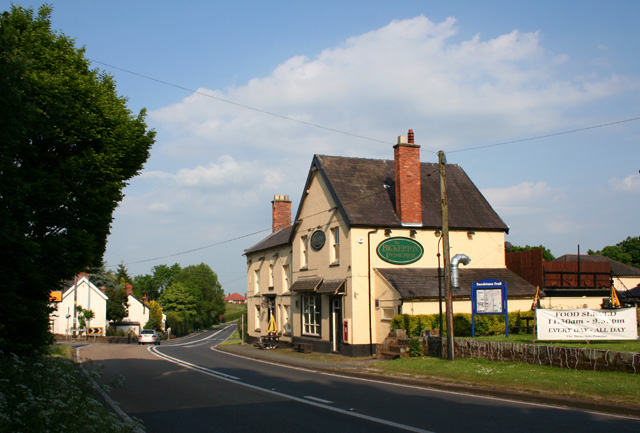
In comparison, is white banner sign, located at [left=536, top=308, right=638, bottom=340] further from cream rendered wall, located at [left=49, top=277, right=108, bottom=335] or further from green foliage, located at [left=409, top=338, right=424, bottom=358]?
cream rendered wall, located at [left=49, top=277, right=108, bottom=335]

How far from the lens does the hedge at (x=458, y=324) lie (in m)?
23.8

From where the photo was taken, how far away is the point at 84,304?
64625mm

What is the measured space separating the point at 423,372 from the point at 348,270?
10.6 m

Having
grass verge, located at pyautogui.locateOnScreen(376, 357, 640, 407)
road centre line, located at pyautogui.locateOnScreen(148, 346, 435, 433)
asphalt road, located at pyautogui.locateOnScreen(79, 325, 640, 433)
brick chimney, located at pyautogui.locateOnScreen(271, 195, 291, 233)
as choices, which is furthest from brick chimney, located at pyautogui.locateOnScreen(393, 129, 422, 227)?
brick chimney, located at pyautogui.locateOnScreen(271, 195, 291, 233)

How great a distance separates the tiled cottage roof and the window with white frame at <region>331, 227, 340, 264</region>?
1740 millimetres

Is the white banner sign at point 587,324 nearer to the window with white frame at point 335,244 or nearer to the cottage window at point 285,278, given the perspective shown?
the window with white frame at point 335,244

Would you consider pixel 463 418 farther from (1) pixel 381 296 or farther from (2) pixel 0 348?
(1) pixel 381 296

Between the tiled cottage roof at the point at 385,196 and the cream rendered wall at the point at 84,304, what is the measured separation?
145ft

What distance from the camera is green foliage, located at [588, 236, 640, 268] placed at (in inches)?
3108

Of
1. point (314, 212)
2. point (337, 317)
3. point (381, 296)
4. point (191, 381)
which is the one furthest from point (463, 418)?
point (314, 212)

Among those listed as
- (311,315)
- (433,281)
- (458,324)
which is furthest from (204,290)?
(458,324)

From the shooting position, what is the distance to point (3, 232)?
8164 millimetres

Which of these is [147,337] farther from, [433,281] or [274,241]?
[433,281]

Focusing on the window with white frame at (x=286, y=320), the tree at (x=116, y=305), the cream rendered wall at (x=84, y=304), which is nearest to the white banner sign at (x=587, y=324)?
the window with white frame at (x=286, y=320)
